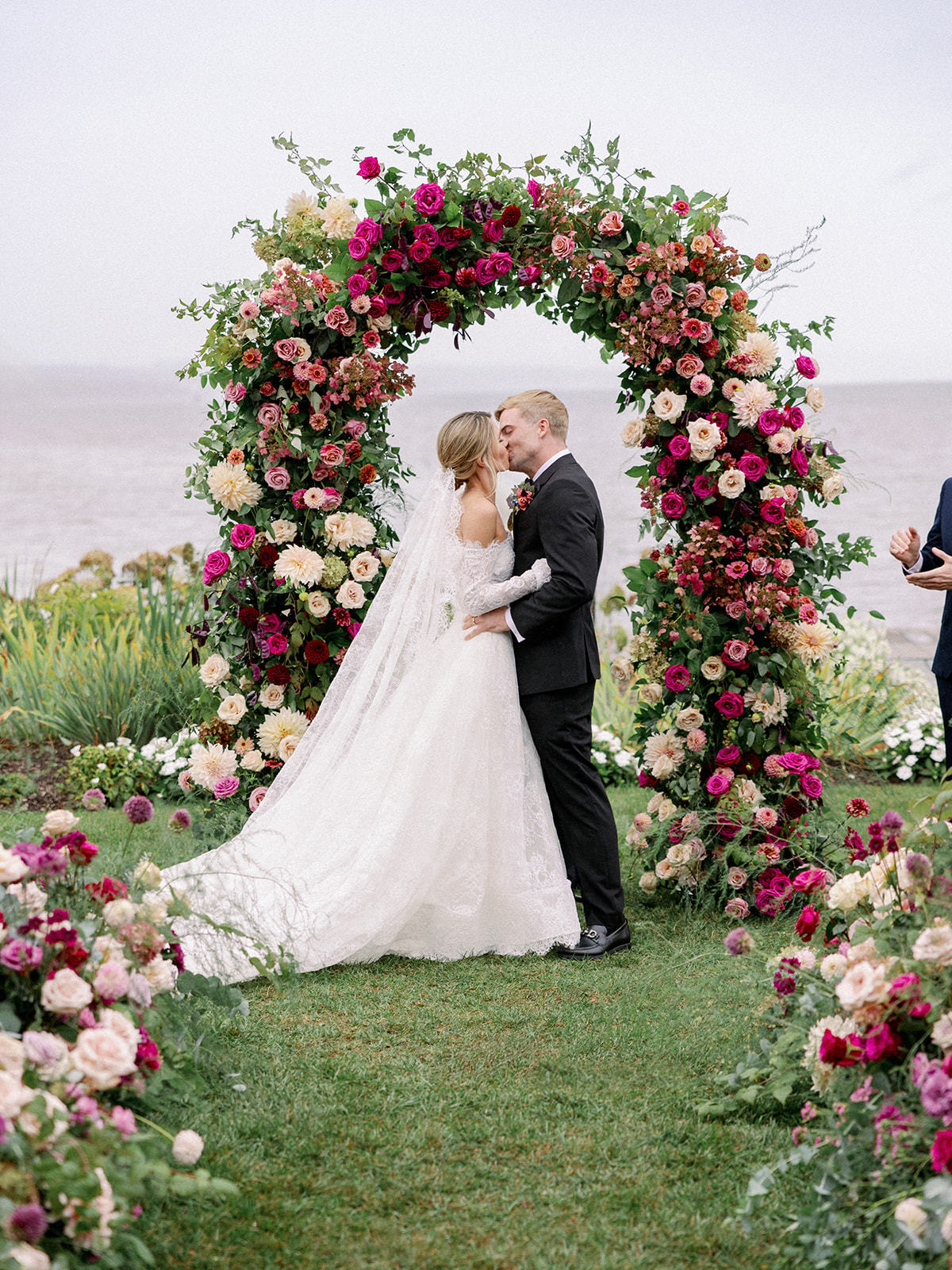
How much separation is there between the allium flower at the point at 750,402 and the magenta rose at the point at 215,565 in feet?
6.90

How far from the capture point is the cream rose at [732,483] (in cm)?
426

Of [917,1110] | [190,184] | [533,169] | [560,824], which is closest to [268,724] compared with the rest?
[560,824]

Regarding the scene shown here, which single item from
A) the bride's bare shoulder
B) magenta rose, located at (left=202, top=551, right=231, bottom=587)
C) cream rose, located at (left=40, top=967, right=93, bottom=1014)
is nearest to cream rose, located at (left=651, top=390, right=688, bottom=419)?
the bride's bare shoulder

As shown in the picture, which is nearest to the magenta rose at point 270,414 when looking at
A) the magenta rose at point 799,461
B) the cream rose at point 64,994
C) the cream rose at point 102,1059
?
the magenta rose at point 799,461

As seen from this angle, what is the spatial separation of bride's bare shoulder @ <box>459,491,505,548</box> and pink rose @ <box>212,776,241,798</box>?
141 centimetres

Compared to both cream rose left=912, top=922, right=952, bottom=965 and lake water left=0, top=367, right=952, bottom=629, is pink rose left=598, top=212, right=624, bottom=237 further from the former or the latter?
lake water left=0, top=367, right=952, bottom=629

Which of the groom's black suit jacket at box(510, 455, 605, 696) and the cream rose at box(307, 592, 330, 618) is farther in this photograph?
the cream rose at box(307, 592, 330, 618)

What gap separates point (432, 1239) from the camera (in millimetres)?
2270

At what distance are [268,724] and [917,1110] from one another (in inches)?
121

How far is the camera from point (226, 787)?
462 cm

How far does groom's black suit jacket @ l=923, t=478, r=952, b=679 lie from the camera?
13.5 feet

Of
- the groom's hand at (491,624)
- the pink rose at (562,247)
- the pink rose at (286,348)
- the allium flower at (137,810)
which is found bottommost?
the allium flower at (137,810)

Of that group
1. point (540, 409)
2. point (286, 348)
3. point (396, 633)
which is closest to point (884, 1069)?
point (396, 633)

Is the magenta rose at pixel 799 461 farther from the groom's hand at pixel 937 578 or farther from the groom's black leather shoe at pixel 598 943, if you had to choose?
the groom's black leather shoe at pixel 598 943
